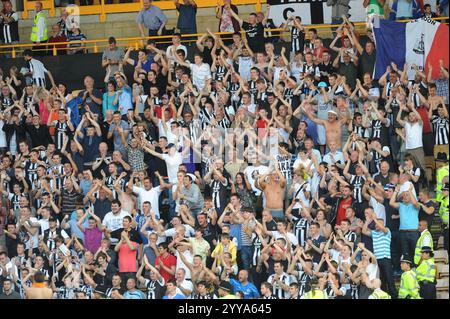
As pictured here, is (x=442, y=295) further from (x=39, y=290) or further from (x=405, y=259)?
(x=39, y=290)

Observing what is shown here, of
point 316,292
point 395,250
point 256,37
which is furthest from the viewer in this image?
point 256,37

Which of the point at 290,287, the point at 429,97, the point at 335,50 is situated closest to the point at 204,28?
the point at 335,50

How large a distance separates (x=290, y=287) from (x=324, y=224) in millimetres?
1468

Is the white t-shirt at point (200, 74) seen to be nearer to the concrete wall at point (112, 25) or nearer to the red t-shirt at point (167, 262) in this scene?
the concrete wall at point (112, 25)

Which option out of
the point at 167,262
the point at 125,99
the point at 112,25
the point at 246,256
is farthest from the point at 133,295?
the point at 112,25

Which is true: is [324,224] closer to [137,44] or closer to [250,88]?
[250,88]

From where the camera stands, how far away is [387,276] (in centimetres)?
2636

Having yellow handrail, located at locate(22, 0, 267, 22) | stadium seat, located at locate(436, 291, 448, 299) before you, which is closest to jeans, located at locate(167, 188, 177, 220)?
stadium seat, located at locate(436, 291, 448, 299)

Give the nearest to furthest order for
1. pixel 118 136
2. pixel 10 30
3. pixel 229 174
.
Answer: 1. pixel 229 174
2. pixel 118 136
3. pixel 10 30

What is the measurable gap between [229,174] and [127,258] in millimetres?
2610

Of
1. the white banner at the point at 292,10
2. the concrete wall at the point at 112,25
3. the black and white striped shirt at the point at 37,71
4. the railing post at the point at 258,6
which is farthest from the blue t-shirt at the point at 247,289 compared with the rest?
the concrete wall at the point at 112,25

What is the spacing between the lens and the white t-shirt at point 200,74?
3061 centimetres

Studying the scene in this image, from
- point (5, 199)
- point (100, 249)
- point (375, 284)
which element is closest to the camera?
point (375, 284)

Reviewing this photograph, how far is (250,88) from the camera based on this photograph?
30.0m
